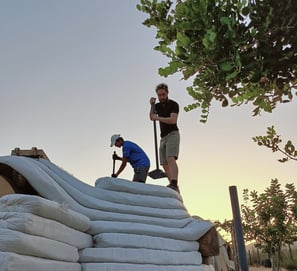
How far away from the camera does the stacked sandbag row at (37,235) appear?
2.27 metres

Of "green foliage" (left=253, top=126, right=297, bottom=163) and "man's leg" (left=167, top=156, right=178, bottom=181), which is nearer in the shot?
"green foliage" (left=253, top=126, right=297, bottom=163)

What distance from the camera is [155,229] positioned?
3588 mm

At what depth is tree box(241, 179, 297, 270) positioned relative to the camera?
42.2ft

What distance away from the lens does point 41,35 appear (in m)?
7.14

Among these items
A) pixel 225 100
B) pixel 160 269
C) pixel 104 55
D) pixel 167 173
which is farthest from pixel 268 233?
pixel 225 100

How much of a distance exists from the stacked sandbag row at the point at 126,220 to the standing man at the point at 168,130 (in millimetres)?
492

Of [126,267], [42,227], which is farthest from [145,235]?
[42,227]

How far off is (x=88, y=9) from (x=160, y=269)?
4.57 metres

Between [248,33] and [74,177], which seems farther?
[74,177]

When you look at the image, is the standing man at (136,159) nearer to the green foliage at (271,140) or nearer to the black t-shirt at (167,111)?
the black t-shirt at (167,111)

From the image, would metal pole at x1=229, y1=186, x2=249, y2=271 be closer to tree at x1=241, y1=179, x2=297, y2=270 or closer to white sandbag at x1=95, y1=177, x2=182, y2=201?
white sandbag at x1=95, y1=177, x2=182, y2=201

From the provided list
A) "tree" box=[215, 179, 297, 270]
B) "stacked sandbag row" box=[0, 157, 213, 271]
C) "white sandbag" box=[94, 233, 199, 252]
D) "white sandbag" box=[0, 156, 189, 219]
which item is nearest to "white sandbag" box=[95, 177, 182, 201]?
"stacked sandbag row" box=[0, 157, 213, 271]

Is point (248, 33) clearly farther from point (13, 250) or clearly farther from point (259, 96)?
point (13, 250)

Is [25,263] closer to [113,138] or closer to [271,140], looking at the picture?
[271,140]
